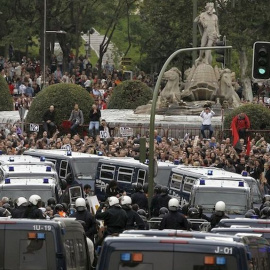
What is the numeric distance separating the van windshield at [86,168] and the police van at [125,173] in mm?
851

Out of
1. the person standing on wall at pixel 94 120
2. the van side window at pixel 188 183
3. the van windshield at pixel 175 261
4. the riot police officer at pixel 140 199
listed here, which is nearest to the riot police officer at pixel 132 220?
the riot police officer at pixel 140 199

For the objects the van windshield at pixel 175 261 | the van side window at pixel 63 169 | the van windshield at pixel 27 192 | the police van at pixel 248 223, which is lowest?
the van side window at pixel 63 169

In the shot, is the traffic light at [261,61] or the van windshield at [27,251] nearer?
the van windshield at [27,251]

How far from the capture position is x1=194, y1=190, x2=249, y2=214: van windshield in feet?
89.3

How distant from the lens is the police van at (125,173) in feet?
111

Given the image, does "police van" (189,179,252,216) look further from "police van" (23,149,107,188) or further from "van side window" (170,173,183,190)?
"police van" (23,149,107,188)

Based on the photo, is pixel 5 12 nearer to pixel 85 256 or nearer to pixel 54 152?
pixel 54 152

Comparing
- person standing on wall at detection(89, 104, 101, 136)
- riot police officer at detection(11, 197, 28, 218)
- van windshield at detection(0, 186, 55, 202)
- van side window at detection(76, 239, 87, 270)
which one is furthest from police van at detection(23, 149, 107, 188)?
van side window at detection(76, 239, 87, 270)

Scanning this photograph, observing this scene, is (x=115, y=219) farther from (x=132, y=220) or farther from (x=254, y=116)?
(x=254, y=116)

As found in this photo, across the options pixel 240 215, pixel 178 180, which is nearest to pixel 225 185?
pixel 240 215

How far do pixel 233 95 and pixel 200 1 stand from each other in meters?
19.8

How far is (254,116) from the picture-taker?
151 ft

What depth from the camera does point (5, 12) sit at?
3093 inches

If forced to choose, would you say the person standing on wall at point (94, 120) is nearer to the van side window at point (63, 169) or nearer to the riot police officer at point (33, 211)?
the van side window at point (63, 169)
